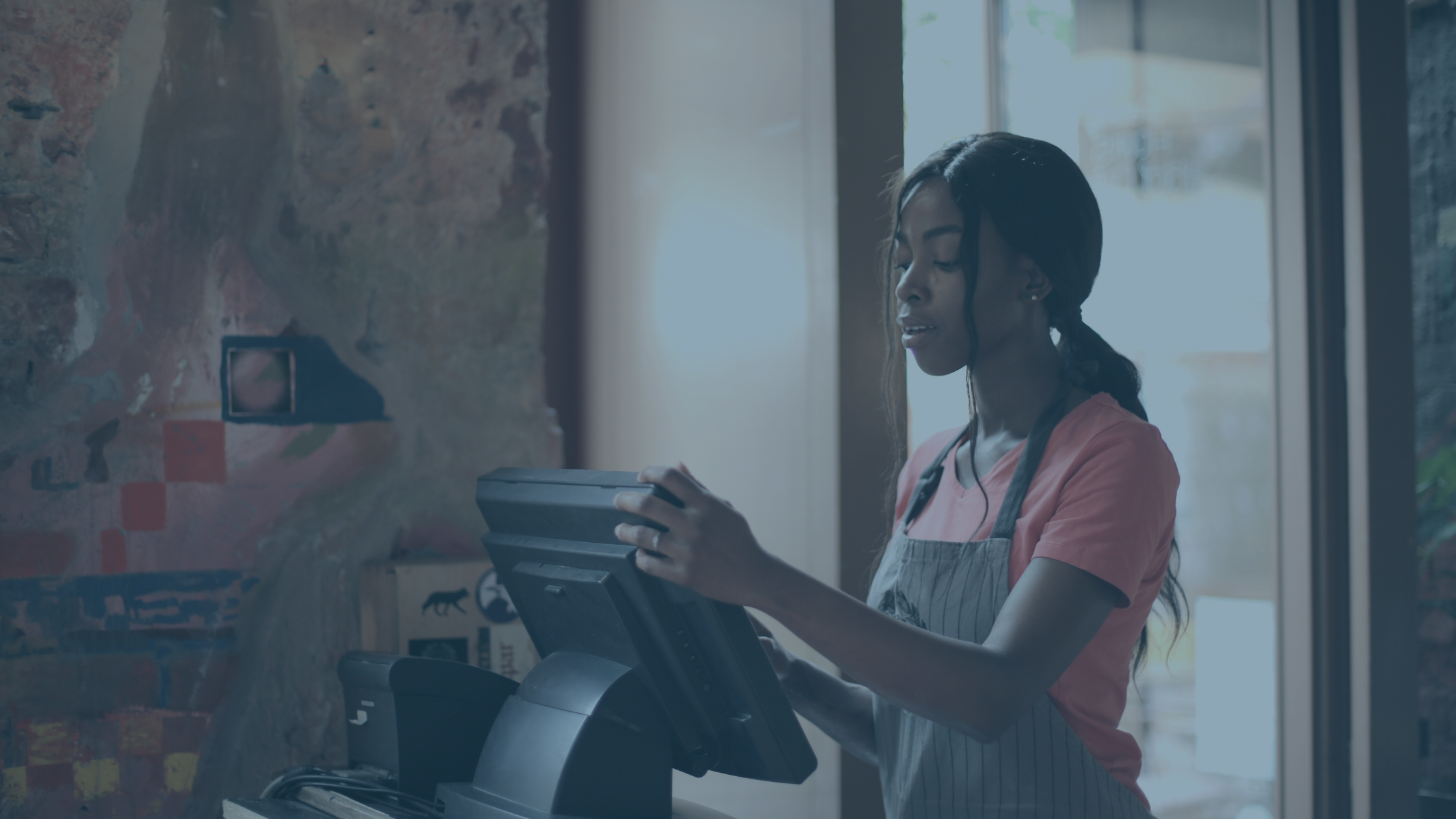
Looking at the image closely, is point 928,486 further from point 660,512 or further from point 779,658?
point 660,512

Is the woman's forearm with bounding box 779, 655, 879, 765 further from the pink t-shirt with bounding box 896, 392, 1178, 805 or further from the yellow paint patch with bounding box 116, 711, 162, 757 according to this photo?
the yellow paint patch with bounding box 116, 711, 162, 757

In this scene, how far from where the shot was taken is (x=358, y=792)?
1.45 m

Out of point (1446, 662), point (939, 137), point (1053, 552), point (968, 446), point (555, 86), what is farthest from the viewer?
point (939, 137)

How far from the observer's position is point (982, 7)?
3.30m

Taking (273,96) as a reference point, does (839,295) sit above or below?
below

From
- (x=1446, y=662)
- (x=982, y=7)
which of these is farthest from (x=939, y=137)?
(x=1446, y=662)

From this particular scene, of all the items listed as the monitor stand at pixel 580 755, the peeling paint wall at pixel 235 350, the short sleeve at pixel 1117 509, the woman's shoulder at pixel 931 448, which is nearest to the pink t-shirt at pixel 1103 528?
the short sleeve at pixel 1117 509

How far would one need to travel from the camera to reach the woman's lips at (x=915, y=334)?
4.41ft

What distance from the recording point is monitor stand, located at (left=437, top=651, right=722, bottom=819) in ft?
3.65

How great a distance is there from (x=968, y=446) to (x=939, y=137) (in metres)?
1.83

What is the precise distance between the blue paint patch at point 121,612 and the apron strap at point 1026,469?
143cm

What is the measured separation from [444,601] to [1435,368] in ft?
6.88

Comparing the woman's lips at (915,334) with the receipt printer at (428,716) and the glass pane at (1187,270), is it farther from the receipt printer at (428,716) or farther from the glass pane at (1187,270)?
the glass pane at (1187,270)

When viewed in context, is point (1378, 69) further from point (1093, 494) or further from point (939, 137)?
point (1093, 494)
